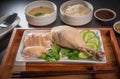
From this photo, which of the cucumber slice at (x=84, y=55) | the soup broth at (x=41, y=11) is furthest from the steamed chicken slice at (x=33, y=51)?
the soup broth at (x=41, y=11)

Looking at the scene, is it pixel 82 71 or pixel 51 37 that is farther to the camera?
pixel 51 37

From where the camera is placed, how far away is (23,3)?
1255 mm

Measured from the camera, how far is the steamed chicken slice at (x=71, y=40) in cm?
81

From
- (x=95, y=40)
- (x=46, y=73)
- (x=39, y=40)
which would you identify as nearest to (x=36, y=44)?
(x=39, y=40)

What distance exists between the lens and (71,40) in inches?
32.8

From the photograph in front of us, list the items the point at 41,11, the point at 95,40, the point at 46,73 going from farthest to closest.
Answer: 1. the point at 41,11
2. the point at 95,40
3. the point at 46,73

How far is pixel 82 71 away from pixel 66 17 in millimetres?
341

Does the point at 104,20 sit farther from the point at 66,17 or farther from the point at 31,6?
the point at 31,6

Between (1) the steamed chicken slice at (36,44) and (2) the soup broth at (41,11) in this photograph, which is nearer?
(1) the steamed chicken slice at (36,44)

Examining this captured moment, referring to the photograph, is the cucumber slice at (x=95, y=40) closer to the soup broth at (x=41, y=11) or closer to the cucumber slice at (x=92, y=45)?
the cucumber slice at (x=92, y=45)

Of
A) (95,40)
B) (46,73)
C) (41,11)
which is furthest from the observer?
(41,11)

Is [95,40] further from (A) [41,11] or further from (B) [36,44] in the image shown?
(A) [41,11]

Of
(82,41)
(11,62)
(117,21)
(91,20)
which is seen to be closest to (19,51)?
(11,62)

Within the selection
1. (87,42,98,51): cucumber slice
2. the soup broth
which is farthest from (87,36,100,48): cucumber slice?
the soup broth
